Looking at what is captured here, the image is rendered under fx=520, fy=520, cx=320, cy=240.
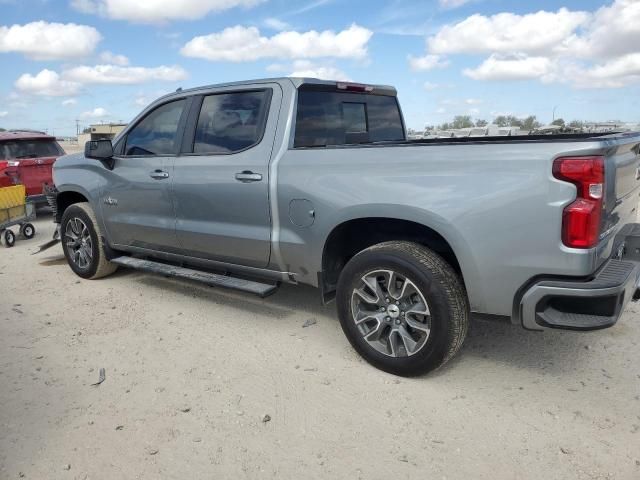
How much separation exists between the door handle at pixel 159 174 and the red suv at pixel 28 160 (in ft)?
19.5

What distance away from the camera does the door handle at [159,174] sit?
462 cm

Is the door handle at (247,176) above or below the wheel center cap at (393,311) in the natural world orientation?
above

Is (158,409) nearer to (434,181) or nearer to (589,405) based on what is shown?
(434,181)

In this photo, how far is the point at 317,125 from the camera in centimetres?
416

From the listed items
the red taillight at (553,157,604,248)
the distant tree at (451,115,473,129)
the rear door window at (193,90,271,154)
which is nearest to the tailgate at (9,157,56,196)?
the rear door window at (193,90,271,154)

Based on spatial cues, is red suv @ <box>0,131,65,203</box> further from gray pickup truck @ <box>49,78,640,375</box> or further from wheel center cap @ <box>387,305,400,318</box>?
wheel center cap @ <box>387,305,400,318</box>

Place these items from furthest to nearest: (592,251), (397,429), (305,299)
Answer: (305,299) < (397,429) < (592,251)

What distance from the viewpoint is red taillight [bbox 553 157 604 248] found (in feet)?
8.66

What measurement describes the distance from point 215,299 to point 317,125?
2.01 meters

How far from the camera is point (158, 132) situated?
4.84 m

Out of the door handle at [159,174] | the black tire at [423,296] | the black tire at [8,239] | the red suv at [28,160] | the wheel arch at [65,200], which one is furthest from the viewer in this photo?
the red suv at [28,160]

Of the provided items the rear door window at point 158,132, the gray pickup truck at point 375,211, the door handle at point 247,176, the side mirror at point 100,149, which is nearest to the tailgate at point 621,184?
the gray pickup truck at point 375,211

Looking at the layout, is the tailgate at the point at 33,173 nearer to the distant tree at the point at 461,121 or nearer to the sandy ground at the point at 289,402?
the sandy ground at the point at 289,402

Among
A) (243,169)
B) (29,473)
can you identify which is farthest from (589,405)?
(29,473)
